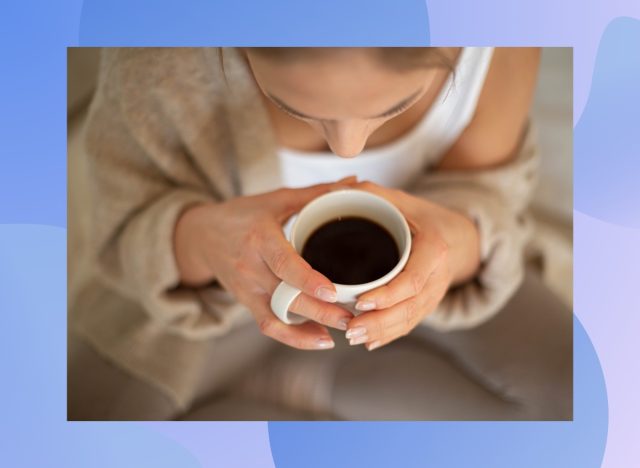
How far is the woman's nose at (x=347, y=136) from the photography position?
2.37ft

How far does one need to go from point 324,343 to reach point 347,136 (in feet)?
0.68

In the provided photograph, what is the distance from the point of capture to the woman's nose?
0.72 metres

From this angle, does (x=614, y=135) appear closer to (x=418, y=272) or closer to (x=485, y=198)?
(x=485, y=198)

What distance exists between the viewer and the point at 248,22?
774 millimetres

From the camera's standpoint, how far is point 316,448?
0.79 metres

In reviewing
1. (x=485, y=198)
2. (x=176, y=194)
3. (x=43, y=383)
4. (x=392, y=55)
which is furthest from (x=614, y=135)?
(x=43, y=383)

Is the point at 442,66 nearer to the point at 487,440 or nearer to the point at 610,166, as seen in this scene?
the point at 610,166

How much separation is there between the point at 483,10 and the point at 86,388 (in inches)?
23.1

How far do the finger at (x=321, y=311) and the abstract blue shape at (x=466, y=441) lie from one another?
17cm

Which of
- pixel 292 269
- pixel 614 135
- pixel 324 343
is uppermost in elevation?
pixel 614 135

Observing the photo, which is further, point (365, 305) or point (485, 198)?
point (485, 198)

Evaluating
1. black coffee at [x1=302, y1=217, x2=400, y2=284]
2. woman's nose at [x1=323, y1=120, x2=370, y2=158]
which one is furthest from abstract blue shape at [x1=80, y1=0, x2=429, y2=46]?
black coffee at [x1=302, y1=217, x2=400, y2=284]

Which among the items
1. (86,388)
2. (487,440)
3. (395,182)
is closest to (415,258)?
(395,182)

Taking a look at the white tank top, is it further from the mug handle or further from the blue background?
the mug handle
